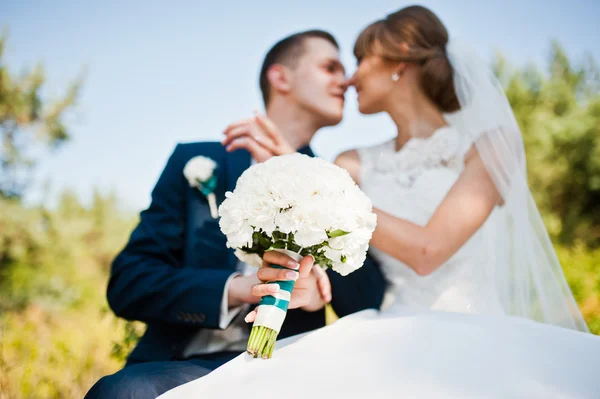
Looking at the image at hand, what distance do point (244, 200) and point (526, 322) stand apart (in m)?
1.23

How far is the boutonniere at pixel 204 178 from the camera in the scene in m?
2.59

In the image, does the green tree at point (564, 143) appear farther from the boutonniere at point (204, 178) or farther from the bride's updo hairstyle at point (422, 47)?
the boutonniere at point (204, 178)

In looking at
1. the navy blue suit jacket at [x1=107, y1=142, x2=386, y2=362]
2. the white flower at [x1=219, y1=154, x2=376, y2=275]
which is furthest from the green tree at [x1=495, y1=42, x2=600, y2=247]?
the white flower at [x1=219, y1=154, x2=376, y2=275]

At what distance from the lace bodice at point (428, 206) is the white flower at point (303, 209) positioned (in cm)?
106

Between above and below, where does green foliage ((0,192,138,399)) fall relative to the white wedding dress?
below

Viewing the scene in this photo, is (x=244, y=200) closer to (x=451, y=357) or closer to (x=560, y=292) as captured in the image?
(x=451, y=357)

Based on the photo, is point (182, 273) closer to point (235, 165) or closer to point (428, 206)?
point (235, 165)

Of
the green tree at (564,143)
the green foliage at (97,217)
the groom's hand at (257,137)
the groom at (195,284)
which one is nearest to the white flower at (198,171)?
the groom at (195,284)

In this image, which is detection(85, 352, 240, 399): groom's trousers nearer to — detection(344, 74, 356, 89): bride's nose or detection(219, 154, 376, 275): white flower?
detection(219, 154, 376, 275): white flower

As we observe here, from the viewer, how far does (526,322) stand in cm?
198

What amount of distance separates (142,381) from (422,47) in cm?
246

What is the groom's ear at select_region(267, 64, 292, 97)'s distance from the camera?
3.39 meters

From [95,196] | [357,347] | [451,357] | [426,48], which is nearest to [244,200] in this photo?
[357,347]

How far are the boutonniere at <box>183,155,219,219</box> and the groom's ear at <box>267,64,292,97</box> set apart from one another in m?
0.99
